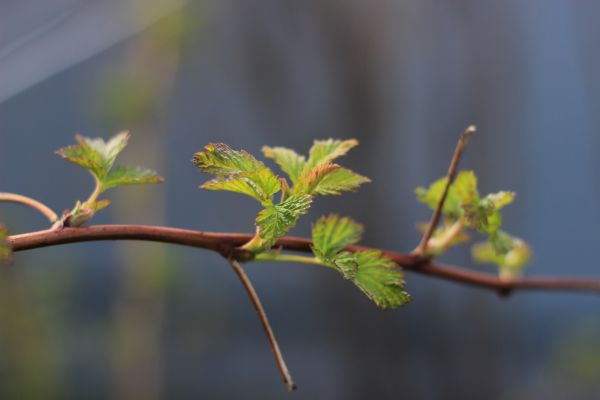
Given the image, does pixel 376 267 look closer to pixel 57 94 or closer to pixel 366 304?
pixel 366 304

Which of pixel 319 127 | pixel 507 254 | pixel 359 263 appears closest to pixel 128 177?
pixel 359 263

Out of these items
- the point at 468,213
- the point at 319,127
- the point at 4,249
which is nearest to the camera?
the point at 4,249

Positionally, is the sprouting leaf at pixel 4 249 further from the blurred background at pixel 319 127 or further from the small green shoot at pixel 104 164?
the blurred background at pixel 319 127

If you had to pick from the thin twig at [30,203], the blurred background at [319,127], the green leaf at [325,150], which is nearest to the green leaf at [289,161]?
the green leaf at [325,150]

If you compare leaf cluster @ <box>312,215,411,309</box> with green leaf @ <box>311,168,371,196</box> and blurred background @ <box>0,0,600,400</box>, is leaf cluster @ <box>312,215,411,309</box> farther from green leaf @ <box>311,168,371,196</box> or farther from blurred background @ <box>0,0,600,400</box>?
blurred background @ <box>0,0,600,400</box>

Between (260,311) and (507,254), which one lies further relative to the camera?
(507,254)

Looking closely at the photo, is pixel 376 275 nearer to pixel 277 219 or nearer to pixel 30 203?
pixel 277 219

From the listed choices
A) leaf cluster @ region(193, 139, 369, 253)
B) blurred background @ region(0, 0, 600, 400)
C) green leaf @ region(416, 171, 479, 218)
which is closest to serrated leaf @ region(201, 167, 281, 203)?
leaf cluster @ region(193, 139, 369, 253)
